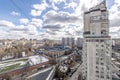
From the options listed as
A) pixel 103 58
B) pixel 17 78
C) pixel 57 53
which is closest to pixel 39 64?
pixel 17 78

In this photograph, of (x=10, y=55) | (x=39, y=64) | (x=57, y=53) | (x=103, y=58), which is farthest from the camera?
(x=57, y=53)

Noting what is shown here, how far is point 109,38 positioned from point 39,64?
970cm

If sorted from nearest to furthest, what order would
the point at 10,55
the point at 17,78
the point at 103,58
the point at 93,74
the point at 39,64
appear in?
the point at 103,58 → the point at 93,74 → the point at 17,78 → the point at 39,64 → the point at 10,55

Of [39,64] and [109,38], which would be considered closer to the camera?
[109,38]

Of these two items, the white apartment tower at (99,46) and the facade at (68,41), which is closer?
the white apartment tower at (99,46)

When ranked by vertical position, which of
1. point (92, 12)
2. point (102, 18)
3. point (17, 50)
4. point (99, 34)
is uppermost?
point (92, 12)

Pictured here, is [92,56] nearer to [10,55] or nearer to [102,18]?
[102,18]

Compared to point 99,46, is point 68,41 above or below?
below

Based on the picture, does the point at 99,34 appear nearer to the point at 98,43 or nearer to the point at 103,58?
the point at 98,43

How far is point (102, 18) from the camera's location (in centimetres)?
510

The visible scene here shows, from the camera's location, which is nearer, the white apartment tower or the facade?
the white apartment tower

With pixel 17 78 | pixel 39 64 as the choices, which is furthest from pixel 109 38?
pixel 39 64

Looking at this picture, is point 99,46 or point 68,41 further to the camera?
point 68,41

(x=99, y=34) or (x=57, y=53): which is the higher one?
(x=99, y=34)
